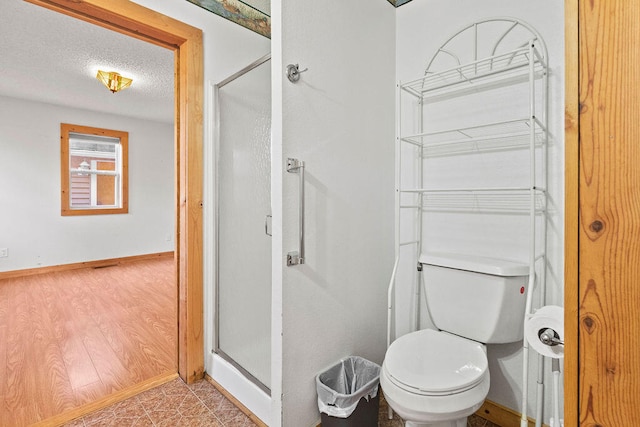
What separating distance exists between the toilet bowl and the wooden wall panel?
547mm

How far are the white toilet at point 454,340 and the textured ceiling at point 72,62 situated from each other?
302 centimetres

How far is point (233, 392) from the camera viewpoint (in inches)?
64.4

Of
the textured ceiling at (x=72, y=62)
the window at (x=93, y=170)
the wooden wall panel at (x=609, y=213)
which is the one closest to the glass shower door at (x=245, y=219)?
the wooden wall panel at (x=609, y=213)

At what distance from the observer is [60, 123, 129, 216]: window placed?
14.2 feet

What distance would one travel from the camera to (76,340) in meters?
2.27

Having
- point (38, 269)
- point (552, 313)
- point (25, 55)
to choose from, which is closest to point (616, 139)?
point (552, 313)

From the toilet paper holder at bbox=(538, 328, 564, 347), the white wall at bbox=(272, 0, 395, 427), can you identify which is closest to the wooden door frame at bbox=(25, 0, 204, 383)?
the white wall at bbox=(272, 0, 395, 427)

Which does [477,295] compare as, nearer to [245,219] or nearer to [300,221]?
[300,221]

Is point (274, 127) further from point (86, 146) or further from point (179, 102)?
point (86, 146)

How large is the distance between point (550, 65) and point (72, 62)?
12.5ft

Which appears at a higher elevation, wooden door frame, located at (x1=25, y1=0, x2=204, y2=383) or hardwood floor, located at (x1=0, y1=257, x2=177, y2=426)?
A: wooden door frame, located at (x1=25, y1=0, x2=204, y2=383)

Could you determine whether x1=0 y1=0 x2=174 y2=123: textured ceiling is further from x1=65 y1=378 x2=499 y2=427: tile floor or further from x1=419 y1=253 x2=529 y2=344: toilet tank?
x1=419 y1=253 x2=529 y2=344: toilet tank

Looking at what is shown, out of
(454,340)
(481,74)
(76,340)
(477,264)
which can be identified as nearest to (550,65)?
(481,74)

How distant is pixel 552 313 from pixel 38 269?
548cm
